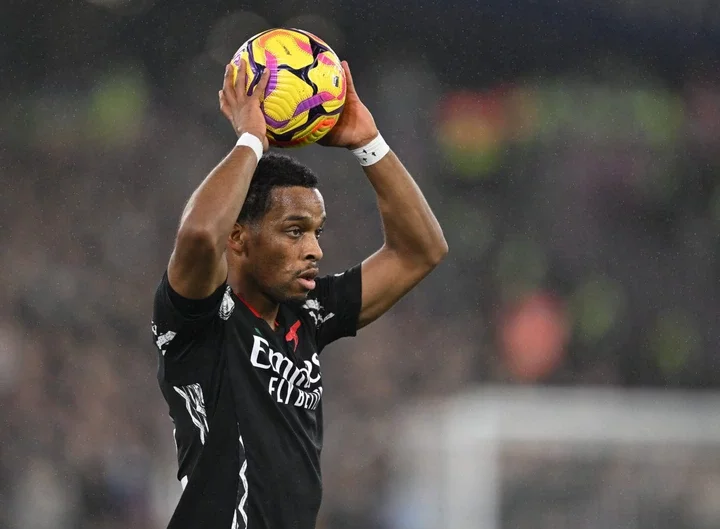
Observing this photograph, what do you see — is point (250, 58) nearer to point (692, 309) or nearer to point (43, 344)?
point (43, 344)

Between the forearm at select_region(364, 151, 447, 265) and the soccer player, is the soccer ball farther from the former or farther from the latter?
the forearm at select_region(364, 151, 447, 265)

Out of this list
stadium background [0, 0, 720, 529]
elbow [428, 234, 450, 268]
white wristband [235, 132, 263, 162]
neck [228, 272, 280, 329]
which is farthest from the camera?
stadium background [0, 0, 720, 529]

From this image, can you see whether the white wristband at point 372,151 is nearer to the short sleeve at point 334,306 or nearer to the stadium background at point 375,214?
the short sleeve at point 334,306

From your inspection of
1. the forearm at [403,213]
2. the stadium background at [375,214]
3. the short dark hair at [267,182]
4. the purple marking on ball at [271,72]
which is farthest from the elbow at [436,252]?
the stadium background at [375,214]

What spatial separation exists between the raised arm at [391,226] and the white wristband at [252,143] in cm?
49

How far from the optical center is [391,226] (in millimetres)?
3340

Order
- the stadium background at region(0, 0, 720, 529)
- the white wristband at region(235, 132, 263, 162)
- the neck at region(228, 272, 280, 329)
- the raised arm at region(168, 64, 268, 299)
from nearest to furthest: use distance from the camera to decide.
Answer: the raised arm at region(168, 64, 268, 299)
the white wristband at region(235, 132, 263, 162)
the neck at region(228, 272, 280, 329)
the stadium background at region(0, 0, 720, 529)

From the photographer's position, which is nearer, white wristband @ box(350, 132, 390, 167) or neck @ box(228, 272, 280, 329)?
neck @ box(228, 272, 280, 329)

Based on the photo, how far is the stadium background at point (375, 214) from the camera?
811cm

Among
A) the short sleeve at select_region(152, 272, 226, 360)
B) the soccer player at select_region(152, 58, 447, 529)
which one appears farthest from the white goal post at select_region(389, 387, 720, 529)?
the short sleeve at select_region(152, 272, 226, 360)

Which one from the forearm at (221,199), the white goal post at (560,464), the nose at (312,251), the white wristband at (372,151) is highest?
the white wristband at (372,151)

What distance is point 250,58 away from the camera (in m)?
2.95

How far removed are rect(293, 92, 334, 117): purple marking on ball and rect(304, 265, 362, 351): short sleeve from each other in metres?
0.58

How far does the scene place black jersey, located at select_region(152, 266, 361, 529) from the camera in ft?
9.05
